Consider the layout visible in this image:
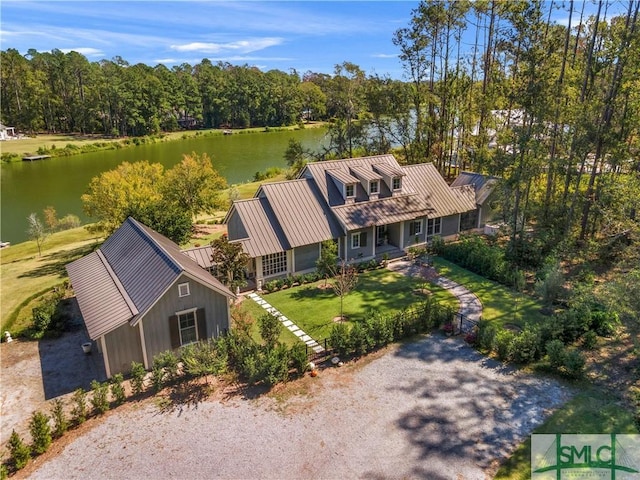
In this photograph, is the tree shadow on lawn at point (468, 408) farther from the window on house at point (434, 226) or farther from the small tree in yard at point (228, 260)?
the window on house at point (434, 226)

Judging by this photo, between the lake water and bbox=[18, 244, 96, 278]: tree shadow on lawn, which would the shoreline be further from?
bbox=[18, 244, 96, 278]: tree shadow on lawn

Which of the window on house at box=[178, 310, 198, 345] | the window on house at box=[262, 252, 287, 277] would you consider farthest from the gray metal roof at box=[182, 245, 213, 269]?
the window on house at box=[178, 310, 198, 345]

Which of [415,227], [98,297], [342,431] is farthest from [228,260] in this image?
[415,227]

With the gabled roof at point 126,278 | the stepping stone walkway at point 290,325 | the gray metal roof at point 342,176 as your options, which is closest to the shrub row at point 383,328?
the stepping stone walkway at point 290,325

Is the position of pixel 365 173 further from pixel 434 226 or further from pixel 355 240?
pixel 434 226

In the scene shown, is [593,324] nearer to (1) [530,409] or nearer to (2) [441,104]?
(1) [530,409]
